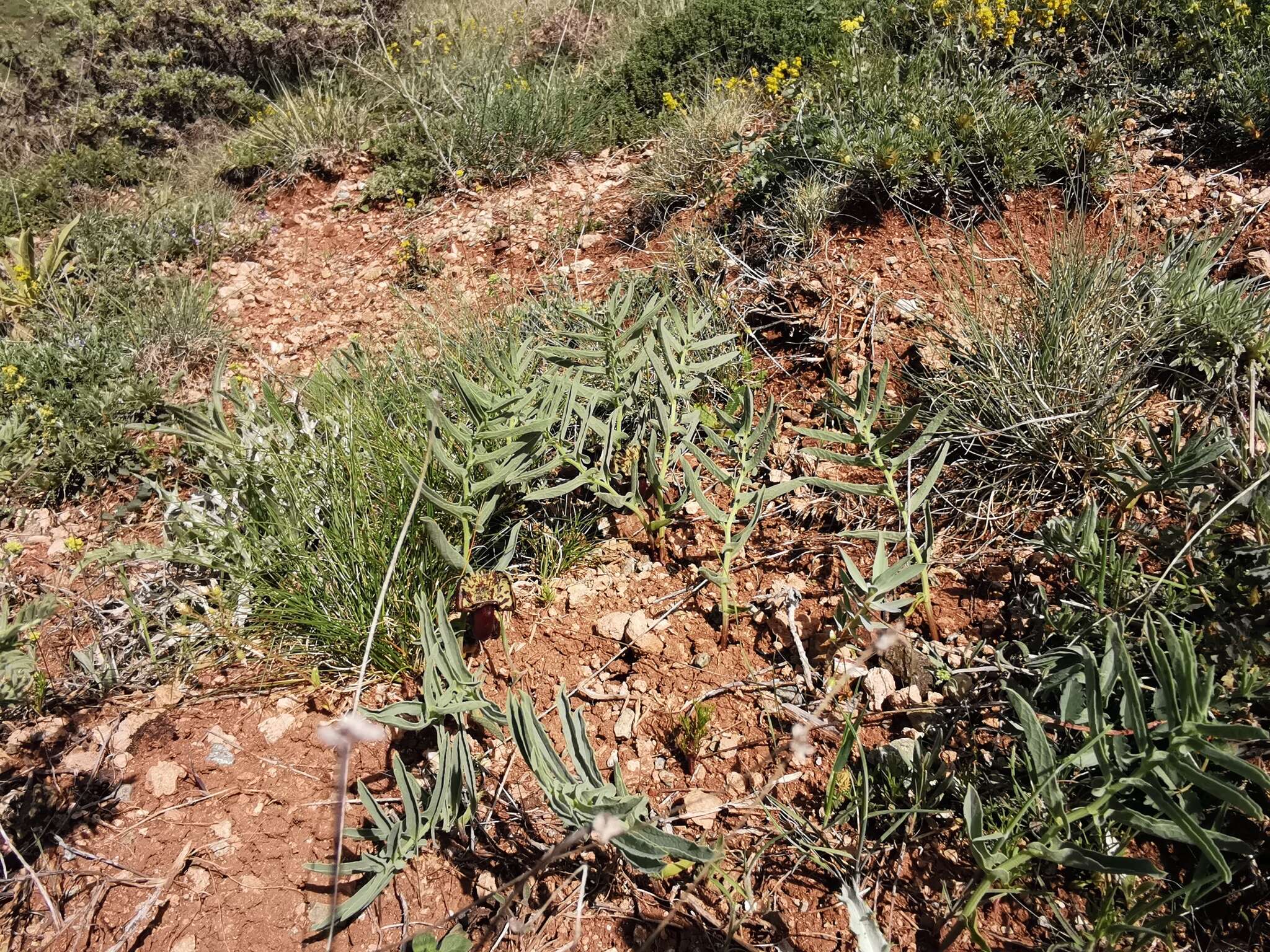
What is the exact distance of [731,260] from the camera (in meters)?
3.19

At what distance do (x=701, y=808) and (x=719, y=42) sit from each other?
458cm

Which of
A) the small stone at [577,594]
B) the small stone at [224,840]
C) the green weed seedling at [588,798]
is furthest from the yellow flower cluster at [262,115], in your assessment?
the green weed seedling at [588,798]

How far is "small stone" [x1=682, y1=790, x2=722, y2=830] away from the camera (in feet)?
5.52

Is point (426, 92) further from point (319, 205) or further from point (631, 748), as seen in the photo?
point (631, 748)

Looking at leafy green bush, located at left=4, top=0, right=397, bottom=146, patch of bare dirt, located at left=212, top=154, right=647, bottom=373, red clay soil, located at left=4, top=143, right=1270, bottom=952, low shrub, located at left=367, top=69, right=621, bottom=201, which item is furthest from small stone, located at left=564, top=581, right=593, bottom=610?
leafy green bush, located at left=4, top=0, right=397, bottom=146

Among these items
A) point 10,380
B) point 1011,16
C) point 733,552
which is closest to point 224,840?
point 733,552

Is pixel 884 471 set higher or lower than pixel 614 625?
higher

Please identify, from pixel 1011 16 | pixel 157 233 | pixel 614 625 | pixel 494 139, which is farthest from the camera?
pixel 494 139

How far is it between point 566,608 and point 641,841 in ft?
2.80

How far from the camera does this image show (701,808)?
5.60 feet

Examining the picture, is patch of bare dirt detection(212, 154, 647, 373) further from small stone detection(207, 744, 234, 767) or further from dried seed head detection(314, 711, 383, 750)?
dried seed head detection(314, 711, 383, 750)

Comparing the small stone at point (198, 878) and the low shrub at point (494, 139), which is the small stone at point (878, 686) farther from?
the low shrub at point (494, 139)

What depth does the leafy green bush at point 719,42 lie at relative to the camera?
15.0 feet

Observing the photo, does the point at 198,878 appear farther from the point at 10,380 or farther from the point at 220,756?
the point at 10,380
